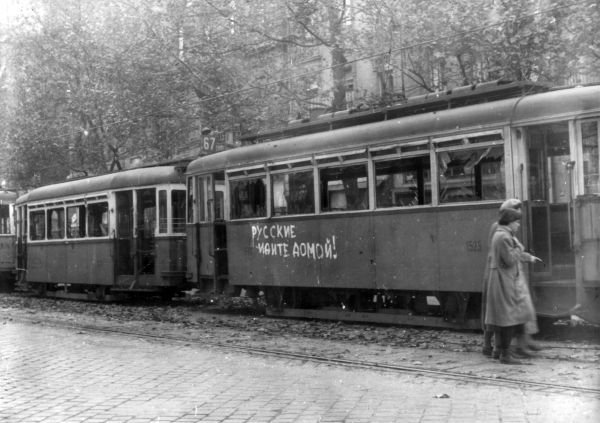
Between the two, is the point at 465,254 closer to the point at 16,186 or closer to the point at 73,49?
the point at 73,49

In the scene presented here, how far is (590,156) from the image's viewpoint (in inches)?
364

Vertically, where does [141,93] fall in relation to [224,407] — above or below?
above

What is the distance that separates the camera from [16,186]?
32.0 m

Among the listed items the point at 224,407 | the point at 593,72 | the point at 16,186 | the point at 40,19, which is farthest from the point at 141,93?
the point at 224,407

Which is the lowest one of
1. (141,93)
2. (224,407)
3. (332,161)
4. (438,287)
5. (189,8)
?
(224,407)

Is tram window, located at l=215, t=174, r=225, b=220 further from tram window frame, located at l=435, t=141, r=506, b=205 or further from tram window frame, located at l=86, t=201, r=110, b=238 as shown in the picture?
tram window frame, located at l=435, t=141, r=506, b=205

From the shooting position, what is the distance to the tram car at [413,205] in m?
9.41

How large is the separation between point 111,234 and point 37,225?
14.8 feet

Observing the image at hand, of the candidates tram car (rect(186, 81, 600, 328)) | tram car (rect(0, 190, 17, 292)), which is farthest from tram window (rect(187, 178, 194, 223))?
tram car (rect(0, 190, 17, 292))

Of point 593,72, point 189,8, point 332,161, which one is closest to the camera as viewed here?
point 332,161

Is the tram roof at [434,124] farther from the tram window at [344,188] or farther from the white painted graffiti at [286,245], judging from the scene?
the white painted graffiti at [286,245]

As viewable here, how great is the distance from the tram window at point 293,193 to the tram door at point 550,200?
3776 millimetres

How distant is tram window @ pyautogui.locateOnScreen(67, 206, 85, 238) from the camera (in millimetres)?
18736

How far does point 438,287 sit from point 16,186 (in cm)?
2544
